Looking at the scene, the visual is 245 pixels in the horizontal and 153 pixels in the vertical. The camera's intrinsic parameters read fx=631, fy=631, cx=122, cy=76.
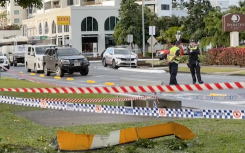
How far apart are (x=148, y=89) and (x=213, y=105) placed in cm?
534

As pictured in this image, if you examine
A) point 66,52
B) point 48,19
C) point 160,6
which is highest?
point 160,6

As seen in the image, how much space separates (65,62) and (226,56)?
543 inches

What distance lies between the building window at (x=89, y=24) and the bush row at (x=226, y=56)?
41140 mm

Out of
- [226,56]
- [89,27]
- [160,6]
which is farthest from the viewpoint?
[160,6]

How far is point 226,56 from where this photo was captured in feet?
147

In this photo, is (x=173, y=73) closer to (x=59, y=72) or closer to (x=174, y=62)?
(x=174, y=62)

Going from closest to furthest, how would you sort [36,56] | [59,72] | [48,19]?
1. [59,72]
2. [36,56]
3. [48,19]

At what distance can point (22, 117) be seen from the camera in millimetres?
14375

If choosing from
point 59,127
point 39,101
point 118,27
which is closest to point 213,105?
point 39,101

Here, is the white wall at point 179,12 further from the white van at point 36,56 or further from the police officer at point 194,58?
the police officer at point 194,58

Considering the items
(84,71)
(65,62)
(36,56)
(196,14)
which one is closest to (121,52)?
(36,56)

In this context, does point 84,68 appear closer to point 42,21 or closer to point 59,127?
point 59,127

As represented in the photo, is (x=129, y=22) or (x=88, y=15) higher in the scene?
(x=88, y=15)

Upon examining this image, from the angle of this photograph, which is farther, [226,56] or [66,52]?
[226,56]
